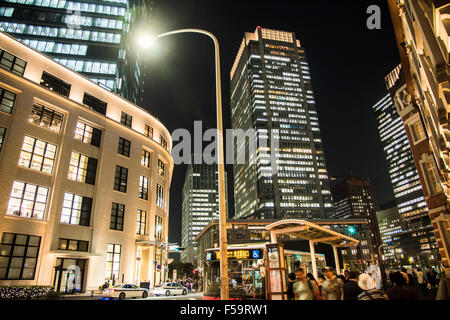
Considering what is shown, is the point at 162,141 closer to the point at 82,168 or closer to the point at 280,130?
the point at 82,168

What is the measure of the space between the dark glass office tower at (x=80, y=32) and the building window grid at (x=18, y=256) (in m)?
40.6

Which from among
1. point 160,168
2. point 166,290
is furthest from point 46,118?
point 166,290

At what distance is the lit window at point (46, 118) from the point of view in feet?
83.9

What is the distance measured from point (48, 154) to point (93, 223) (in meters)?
8.32

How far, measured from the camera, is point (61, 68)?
2878cm

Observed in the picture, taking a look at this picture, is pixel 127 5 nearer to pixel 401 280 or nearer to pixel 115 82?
pixel 115 82

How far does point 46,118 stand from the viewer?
86.9ft

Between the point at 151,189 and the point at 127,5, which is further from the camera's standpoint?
the point at 127,5

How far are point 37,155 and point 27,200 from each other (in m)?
4.38

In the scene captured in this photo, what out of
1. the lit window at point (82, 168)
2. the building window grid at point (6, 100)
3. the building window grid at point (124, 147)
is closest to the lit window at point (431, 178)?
the building window grid at point (124, 147)
